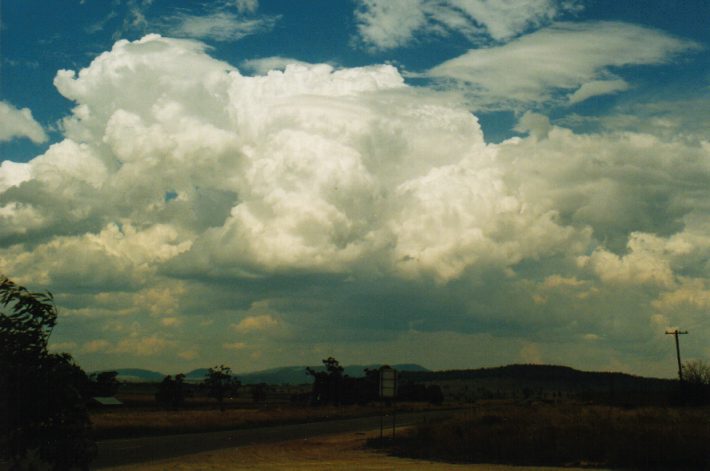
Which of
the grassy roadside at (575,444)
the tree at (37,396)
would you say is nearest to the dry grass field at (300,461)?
the grassy roadside at (575,444)

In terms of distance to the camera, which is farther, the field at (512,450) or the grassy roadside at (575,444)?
the field at (512,450)

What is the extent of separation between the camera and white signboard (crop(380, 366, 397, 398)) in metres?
39.2

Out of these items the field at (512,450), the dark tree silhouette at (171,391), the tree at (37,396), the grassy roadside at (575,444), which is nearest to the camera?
the tree at (37,396)

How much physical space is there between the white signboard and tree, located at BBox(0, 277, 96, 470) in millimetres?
32012

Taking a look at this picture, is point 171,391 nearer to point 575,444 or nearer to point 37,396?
point 575,444

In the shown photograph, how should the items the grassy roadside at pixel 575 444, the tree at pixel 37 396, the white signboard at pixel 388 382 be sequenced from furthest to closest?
the white signboard at pixel 388 382
the grassy roadside at pixel 575 444
the tree at pixel 37 396

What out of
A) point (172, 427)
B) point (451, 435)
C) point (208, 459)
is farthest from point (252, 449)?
point (172, 427)

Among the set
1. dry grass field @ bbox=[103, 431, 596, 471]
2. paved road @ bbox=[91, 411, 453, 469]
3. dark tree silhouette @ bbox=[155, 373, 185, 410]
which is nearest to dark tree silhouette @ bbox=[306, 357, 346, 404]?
dark tree silhouette @ bbox=[155, 373, 185, 410]

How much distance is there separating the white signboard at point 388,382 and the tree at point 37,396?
105ft

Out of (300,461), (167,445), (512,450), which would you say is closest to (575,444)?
(512,450)

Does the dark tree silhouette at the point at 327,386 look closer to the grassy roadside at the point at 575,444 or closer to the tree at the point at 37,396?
the grassy roadside at the point at 575,444

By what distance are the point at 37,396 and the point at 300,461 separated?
20554 millimetres

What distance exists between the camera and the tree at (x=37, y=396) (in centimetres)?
770

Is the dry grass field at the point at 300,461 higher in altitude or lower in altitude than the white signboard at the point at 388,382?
lower
